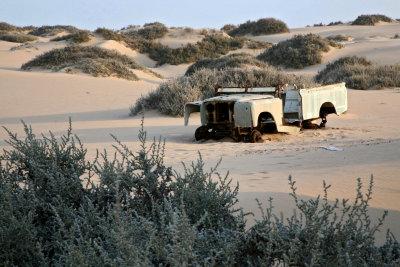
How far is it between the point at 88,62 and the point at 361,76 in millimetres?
14064

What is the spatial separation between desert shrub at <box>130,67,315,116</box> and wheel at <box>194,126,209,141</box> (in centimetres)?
439

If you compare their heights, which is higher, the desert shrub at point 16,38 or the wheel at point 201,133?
the desert shrub at point 16,38

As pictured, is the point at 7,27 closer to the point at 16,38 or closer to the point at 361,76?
the point at 16,38

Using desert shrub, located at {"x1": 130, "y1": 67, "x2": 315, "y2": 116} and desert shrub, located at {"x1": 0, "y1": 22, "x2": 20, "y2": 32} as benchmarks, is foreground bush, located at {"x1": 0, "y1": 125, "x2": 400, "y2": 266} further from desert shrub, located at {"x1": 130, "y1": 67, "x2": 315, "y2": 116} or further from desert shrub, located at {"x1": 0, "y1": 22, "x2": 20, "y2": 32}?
desert shrub, located at {"x1": 0, "y1": 22, "x2": 20, "y2": 32}

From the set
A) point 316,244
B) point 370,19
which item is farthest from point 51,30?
point 316,244

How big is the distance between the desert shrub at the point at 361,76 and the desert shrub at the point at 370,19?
38.4m

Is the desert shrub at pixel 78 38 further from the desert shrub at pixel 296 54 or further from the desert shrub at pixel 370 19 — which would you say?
the desert shrub at pixel 370 19

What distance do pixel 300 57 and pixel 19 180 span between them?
30.8 m

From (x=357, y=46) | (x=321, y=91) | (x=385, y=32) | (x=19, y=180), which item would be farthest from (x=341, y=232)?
(x=385, y=32)

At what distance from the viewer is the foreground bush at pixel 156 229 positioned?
2764mm

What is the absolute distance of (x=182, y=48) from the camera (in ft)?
135

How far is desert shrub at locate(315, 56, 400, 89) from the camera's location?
21.8 meters

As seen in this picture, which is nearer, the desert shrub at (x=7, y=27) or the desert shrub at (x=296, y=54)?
the desert shrub at (x=296, y=54)

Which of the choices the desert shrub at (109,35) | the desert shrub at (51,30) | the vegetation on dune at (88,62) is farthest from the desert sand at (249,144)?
the desert shrub at (51,30)
